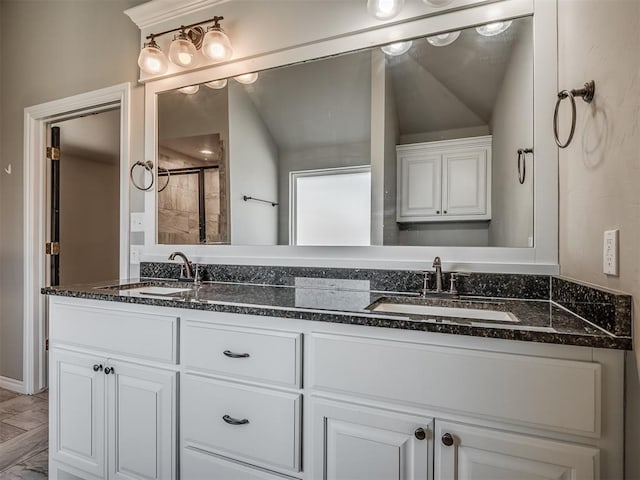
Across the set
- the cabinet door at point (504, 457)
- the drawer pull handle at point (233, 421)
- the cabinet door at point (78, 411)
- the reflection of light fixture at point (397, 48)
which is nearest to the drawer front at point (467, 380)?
the cabinet door at point (504, 457)

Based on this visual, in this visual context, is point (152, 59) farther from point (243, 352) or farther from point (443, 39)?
point (243, 352)

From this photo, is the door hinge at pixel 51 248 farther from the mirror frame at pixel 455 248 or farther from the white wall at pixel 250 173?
the white wall at pixel 250 173

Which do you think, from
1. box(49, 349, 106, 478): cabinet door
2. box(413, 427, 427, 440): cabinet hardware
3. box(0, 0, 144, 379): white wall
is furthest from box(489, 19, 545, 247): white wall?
box(0, 0, 144, 379): white wall

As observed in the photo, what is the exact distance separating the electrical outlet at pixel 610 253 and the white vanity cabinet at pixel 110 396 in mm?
1339

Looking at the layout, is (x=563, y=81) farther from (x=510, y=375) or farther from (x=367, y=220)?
(x=510, y=375)

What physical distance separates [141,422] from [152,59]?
1.84m

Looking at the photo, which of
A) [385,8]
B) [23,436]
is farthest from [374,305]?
[23,436]

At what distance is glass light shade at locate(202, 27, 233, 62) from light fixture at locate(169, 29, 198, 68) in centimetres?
10

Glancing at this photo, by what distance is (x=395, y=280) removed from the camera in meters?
1.56

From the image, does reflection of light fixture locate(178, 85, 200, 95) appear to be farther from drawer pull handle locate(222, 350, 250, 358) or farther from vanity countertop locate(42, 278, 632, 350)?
drawer pull handle locate(222, 350, 250, 358)

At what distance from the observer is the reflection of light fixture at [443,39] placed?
1.54 meters

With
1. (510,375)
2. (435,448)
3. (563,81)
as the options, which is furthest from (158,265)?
(563,81)

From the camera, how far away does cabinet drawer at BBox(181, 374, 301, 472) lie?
115cm

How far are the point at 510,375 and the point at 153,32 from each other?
245cm
